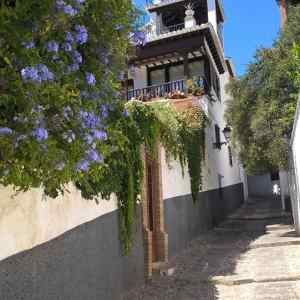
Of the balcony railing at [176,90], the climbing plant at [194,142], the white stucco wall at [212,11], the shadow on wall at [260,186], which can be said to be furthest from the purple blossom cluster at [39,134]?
the shadow on wall at [260,186]

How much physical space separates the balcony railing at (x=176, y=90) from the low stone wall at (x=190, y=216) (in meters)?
3.95

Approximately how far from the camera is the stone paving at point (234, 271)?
7.21 metres

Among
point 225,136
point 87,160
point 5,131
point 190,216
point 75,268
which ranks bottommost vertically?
point 75,268

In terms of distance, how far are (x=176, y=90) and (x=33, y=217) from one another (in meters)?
14.4

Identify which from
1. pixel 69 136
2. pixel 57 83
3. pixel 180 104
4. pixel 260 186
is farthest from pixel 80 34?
pixel 260 186

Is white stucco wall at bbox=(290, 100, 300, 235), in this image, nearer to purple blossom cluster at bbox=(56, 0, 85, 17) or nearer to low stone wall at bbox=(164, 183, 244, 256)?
low stone wall at bbox=(164, 183, 244, 256)

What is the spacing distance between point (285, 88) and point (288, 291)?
383 inches

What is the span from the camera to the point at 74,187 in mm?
5016

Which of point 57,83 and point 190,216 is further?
point 190,216

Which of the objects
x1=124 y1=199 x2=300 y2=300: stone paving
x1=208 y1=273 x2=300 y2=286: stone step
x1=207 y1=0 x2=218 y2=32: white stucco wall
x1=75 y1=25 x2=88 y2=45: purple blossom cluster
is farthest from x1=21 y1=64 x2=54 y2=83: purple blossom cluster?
x1=207 y1=0 x2=218 y2=32: white stucco wall

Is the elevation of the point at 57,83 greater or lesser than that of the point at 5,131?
greater

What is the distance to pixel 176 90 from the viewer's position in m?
17.8

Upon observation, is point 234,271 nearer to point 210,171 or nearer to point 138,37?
point 138,37

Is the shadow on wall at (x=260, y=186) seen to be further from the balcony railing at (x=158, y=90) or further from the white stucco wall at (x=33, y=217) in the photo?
→ the white stucco wall at (x=33, y=217)
